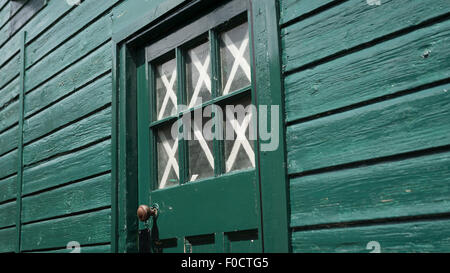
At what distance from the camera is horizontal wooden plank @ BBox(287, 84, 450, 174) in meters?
1.55

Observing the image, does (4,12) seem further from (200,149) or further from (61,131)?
(200,149)

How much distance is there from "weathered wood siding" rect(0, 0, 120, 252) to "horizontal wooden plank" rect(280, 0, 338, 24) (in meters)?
1.34

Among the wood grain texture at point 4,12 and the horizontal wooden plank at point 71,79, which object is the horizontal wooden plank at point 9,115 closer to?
the horizontal wooden plank at point 71,79

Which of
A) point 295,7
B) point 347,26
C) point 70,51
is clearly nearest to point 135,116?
point 70,51

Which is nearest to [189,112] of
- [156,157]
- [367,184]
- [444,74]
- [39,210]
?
[156,157]

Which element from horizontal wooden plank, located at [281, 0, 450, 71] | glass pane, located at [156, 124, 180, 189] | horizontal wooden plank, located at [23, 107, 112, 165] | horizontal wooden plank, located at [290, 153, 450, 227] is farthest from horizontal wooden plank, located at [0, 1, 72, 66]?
horizontal wooden plank, located at [290, 153, 450, 227]

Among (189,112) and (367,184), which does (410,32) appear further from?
(189,112)

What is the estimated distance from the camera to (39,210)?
355cm

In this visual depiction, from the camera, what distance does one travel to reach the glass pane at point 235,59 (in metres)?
2.30

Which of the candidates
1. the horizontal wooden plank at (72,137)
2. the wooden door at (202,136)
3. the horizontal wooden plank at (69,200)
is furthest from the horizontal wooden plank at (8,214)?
the wooden door at (202,136)

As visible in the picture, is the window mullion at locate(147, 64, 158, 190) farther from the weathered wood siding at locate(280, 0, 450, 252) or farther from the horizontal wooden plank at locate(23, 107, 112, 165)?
the weathered wood siding at locate(280, 0, 450, 252)

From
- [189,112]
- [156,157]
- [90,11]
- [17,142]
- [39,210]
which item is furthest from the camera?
[17,142]
